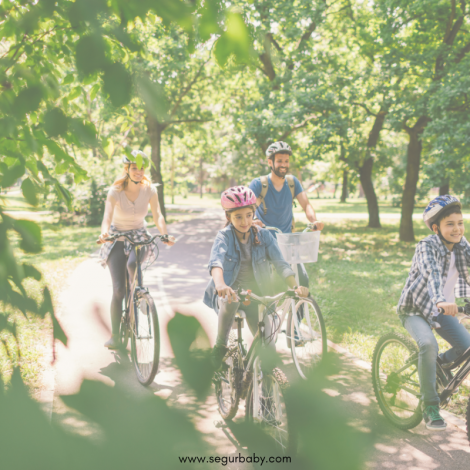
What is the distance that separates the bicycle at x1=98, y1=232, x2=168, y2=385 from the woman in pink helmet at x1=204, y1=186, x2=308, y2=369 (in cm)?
84

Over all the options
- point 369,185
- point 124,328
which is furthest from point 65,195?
point 369,185

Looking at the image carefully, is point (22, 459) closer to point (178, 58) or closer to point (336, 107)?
point (336, 107)

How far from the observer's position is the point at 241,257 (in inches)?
146

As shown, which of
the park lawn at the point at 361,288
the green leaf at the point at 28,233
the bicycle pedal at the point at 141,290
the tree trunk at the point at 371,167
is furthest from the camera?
the tree trunk at the point at 371,167

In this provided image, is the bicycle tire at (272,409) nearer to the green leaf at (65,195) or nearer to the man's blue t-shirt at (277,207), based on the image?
the green leaf at (65,195)

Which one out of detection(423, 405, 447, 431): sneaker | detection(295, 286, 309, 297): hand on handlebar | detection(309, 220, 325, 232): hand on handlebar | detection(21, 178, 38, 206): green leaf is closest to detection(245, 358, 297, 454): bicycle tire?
detection(295, 286, 309, 297): hand on handlebar

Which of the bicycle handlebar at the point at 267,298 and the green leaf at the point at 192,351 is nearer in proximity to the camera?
the green leaf at the point at 192,351

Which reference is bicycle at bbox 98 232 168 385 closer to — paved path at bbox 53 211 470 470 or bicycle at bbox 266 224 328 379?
paved path at bbox 53 211 470 470

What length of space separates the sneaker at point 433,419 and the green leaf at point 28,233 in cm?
298

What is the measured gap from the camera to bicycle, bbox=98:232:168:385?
4.22 m

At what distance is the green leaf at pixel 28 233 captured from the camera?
3.70ft

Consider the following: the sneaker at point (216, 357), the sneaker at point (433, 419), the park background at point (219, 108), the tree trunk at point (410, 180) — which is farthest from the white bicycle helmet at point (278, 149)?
the tree trunk at point (410, 180)

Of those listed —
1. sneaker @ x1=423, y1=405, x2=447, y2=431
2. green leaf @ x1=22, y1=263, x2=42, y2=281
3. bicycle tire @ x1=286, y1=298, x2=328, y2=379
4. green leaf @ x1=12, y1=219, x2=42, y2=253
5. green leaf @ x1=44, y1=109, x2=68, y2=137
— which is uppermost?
green leaf @ x1=44, y1=109, x2=68, y2=137

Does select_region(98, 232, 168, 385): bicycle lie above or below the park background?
below
